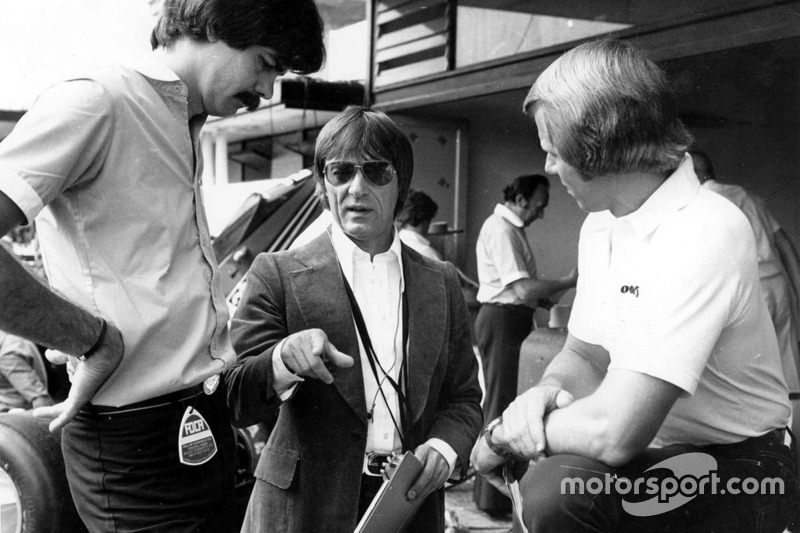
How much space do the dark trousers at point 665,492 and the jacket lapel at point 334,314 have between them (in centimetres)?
66

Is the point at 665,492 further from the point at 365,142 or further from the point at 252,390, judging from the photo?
the point at 365,142

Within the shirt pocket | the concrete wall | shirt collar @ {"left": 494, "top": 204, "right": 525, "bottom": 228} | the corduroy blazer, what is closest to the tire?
the corduroy blazer

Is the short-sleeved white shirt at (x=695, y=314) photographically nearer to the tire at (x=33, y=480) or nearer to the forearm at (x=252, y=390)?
the forearm at (x=252, y=390)

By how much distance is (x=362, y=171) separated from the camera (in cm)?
222

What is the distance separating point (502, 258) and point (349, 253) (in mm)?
3753

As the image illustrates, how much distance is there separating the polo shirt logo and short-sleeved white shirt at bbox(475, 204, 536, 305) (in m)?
4.24

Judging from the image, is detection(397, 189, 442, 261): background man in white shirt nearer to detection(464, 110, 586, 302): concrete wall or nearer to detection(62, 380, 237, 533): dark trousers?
detection(464, 110, 586, 302): concrete wall

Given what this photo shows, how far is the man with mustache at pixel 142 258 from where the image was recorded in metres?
1.38

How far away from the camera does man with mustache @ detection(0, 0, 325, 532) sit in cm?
138

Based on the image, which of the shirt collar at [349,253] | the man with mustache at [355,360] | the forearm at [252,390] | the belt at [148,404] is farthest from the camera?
the shirt collar at [349,253]

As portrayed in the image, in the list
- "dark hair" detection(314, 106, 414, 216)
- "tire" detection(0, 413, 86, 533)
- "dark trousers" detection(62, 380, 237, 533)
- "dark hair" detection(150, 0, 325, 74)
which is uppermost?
"dark hair" detection(150, 0, 325, 74)

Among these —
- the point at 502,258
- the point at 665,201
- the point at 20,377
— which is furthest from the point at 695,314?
the point at 502,258

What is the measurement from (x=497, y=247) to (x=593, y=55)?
4.41m

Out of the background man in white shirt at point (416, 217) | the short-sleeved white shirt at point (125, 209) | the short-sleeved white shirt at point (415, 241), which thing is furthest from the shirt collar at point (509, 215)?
the short-sleeved white shirt at point (125, 209)
